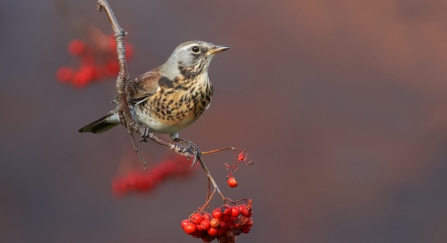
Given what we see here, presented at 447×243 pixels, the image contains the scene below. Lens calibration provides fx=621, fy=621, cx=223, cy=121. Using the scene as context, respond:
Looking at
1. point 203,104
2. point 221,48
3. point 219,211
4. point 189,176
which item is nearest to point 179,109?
point 203,104

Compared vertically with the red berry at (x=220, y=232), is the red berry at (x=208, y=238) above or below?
below

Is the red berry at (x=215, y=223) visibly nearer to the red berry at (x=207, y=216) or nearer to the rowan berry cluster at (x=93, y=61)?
the red berry at (x=207, y=216)

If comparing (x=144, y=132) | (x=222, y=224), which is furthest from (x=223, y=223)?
(x=144, y=132)

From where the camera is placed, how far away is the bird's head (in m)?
1.18

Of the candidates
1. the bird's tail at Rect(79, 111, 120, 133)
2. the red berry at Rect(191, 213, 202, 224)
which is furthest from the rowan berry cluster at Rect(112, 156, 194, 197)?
the red berry at Rect(191, 213, 202, 224)

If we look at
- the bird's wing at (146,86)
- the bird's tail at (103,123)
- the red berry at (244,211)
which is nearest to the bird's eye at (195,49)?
the bird's wing at (146,86)

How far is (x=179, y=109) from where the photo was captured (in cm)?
126

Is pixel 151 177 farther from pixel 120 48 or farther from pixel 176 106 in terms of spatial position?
pixel 120 48

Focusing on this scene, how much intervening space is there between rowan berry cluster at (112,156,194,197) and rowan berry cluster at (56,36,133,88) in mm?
252

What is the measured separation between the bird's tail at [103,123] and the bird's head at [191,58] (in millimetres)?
188

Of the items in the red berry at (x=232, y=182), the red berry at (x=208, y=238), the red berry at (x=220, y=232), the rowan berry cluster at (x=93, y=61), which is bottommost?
the red berry at (x=208, y=238)

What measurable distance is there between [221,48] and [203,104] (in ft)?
0.54

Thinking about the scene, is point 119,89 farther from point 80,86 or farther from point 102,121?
point 80,86

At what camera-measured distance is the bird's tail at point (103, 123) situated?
4.49 feet
